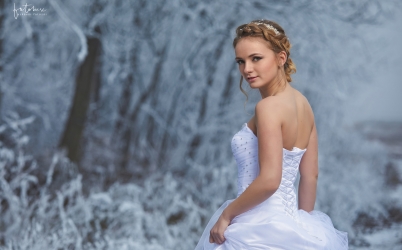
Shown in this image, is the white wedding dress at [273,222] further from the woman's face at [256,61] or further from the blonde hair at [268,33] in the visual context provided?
the blonde hair at [268,33]

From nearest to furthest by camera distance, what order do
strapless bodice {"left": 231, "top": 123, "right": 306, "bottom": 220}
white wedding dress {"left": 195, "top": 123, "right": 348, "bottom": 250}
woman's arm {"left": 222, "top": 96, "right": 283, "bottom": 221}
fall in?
woman's arm {"left": 222, "top": 96, "right": 283, "bottom": 221}, white wedding dress {"left": 195, "top": 123, "right": 348, "bottom": 250}, strapless bodice {"left": 231, "top": 123, "right": 306, "bottom": 220}

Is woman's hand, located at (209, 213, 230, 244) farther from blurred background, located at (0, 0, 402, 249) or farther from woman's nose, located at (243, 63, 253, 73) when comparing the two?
blurred background, located at (0, 0, 402, 249)

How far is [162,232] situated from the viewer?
515cm

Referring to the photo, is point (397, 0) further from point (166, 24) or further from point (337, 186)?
point (166, 24)

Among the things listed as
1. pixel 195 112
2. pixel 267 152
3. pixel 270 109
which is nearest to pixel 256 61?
pixel 270 109

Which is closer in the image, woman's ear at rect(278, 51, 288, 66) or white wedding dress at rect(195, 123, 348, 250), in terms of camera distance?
white wedding dress at rect(195, 123, 348, 250)

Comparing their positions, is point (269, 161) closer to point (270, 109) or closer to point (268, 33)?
point (270, 109)

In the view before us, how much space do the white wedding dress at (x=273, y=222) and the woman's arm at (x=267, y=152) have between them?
0.38 feet

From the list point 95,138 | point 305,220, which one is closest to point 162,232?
point 305,220

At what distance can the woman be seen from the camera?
5.90ft

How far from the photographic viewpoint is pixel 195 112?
7.24 m

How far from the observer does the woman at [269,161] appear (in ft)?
5.90

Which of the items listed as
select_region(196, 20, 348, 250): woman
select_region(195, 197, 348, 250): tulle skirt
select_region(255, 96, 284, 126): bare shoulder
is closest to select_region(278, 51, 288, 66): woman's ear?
select_region(196, 20, 348, 250): woman

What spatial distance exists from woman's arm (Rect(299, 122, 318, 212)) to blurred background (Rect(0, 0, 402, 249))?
268 centimetres
